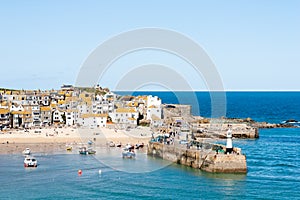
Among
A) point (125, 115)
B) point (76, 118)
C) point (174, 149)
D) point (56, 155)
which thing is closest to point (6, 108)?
point (76, 118)

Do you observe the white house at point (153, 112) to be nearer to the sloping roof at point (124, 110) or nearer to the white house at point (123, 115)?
the white house at point (123, 115)

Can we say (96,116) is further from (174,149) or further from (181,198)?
(181,198)

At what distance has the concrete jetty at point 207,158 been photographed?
4012cm

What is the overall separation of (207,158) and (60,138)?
3026cm

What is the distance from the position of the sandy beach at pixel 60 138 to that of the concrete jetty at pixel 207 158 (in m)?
15.9

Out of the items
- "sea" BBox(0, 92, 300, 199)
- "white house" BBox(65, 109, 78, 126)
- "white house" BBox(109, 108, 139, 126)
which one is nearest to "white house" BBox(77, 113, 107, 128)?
"white house" BBox(65, 109, 78, 126)

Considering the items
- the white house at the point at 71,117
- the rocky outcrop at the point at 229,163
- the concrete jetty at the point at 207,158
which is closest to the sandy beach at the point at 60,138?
the white house at the point at 71,117

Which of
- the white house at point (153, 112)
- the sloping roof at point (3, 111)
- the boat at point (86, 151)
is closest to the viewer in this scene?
the boat at point (86, 151)

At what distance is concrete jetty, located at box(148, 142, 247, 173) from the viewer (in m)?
40.1

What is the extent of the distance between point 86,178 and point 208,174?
10423mm

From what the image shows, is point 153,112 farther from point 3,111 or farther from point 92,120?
point 3,111

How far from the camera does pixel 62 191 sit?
34.2 metres

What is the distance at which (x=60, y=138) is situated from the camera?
66.1 meters

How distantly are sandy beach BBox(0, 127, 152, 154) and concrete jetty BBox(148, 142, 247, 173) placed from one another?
15.9m
